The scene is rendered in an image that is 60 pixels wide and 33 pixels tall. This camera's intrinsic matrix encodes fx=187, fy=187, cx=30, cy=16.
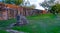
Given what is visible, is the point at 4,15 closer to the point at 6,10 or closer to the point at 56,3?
the point at 6,10

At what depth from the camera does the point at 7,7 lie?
1114cm

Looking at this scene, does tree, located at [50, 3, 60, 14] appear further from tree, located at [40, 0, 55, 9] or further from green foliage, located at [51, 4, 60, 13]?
tree, located at [40, 0, 55, 9]

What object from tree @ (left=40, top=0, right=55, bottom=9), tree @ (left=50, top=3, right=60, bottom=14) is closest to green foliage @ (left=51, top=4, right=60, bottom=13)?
tree @ (left=50, top=3, right=60, bottom=14)

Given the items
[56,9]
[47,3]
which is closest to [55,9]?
[56,9]

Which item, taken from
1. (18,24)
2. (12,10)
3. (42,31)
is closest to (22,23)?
(18,24)

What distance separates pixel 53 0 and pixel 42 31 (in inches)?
276

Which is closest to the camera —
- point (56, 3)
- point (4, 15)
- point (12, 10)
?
point (4, 15)

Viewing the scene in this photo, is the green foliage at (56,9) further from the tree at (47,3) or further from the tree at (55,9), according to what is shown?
the tree at (47,3)

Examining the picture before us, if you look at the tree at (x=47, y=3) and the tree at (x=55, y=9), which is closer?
the tree at (x=55, y=9)

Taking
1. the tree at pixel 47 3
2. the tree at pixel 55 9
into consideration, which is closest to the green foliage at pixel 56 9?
the tree at pixel 55 9

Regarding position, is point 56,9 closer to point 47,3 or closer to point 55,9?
point 55,9

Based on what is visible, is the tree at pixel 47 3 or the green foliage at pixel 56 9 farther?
the tree at pixel 47 3

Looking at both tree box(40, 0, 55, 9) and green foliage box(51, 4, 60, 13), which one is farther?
tree box(40, 0, 55, 9)

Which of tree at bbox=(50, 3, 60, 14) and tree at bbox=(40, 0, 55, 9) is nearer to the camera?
tree at bbox=(50, 3, 60, 14)
